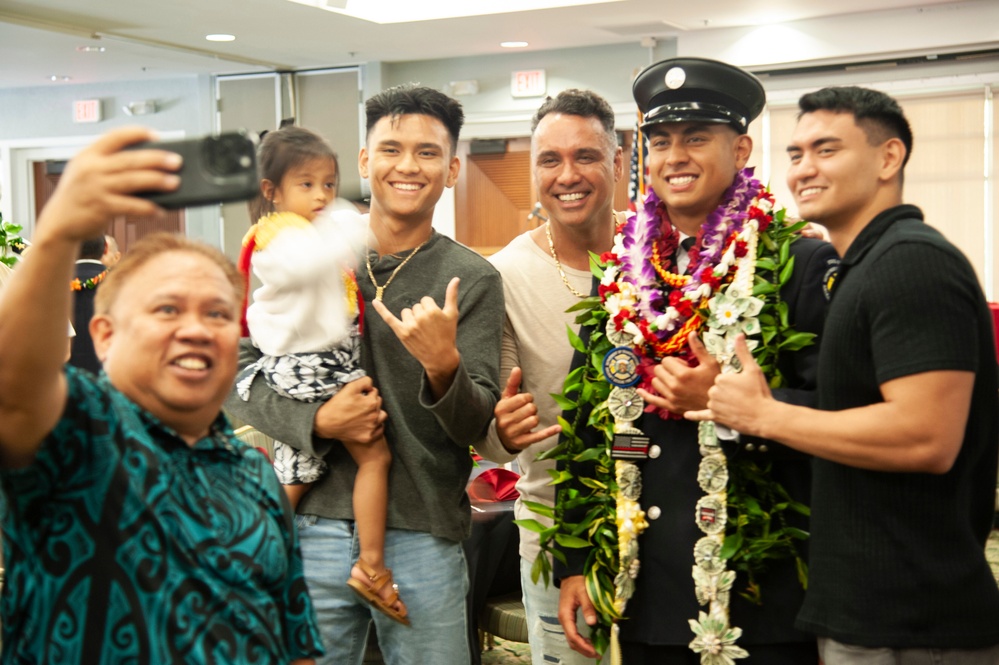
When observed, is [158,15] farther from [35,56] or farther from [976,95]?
[976,95]

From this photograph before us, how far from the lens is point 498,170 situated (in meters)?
11.5

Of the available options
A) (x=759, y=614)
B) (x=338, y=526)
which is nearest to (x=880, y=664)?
(x=759, y=614)

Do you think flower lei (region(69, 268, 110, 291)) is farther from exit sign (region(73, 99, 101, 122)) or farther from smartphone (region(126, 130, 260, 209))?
exit sign (region(73, 99, 101, 122))

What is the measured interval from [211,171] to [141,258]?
400 millimetres

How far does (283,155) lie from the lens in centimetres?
259

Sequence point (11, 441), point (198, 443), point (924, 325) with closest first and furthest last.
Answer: point (11, 441), point (198, 443), point (924, 325)

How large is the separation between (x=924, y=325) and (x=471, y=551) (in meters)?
2.45

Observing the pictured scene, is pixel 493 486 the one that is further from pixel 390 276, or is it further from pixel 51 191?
pixel 51 191

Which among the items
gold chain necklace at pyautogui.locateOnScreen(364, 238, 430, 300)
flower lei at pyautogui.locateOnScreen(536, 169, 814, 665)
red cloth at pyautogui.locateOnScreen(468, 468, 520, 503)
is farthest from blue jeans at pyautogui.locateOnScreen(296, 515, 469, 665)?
red cloth at pyautogui.locateOnScreen(468, 468, 520, 503)

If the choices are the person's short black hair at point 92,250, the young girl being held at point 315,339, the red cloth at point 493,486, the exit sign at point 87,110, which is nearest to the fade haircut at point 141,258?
the young girl being held at point 315,339

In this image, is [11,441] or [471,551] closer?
[11,441]

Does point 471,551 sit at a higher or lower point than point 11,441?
lower

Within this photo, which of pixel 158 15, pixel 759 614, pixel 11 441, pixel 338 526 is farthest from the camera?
pixel 158 15

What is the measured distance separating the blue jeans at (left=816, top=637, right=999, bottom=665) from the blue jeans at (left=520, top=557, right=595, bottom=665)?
2.46 ft
